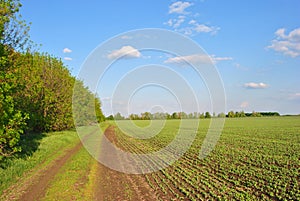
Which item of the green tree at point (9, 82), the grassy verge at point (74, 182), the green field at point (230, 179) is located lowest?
the green field at point (230, 179)

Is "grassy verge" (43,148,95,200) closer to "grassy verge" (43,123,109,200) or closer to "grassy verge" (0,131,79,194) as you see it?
"grassy verge" (43,123,109,200)

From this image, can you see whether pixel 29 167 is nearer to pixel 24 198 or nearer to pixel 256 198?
pixel 24 198

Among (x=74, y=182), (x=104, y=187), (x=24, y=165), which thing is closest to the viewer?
(x=104, y=187)

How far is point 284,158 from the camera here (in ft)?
70.3

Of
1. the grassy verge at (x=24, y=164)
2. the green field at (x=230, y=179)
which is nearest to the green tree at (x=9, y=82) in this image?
the grassy verge at (x=24, y=164)

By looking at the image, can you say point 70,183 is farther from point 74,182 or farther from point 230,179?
point 230,179

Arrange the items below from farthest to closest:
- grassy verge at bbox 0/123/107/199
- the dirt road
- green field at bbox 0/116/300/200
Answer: grassy verge at bbox 0/123/107/199, green field at bbox 0/116/300/200, the dirt road

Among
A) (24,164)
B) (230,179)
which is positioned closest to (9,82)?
(24,164)

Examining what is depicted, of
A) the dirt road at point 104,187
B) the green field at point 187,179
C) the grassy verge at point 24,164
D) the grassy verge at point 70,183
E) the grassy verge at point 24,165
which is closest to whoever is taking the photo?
the grassy verge at point 70,183

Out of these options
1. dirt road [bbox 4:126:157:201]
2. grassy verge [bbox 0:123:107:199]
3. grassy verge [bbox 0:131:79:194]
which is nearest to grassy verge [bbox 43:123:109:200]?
dirt road [bbox 4:126:157:201]

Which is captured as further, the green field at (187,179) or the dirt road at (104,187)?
the green field at (187,179)

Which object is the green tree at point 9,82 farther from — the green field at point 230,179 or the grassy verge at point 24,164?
the green field at point 230,179

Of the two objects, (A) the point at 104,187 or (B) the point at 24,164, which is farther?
(B) the point at 24,164

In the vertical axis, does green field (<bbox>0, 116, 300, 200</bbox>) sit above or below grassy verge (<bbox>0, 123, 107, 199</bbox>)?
below
